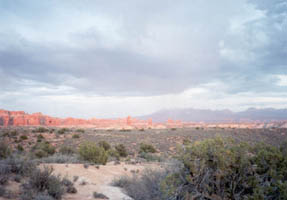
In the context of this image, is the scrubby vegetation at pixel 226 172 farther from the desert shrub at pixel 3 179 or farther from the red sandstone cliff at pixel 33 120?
the red sandstone cliff at pixel 33 120

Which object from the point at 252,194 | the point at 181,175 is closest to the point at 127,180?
the point at 181,175

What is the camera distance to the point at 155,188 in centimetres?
646

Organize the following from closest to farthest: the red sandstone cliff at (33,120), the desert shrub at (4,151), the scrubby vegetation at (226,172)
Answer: the scrubby vegetation at (226,172)
the desert shrub at (4,151)
the red sandstone cliff at (33,120)

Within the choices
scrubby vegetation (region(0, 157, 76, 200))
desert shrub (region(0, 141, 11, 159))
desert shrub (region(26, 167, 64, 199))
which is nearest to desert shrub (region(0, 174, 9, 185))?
scrubby vegetation (region(0, 157, 76, 200))

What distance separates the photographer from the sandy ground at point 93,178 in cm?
835

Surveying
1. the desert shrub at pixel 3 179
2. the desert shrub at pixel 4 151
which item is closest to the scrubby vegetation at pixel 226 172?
the desert shrub at pixel 3 179

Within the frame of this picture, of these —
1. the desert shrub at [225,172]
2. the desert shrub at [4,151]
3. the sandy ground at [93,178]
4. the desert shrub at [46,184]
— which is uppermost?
the desert shrub at [225,172]

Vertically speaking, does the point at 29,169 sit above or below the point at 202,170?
below

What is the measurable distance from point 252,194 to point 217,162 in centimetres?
85

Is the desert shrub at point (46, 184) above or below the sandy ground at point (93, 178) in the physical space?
above

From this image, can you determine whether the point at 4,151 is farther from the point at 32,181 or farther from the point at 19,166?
the point at 32,181

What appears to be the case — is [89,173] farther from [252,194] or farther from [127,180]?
[252,194]

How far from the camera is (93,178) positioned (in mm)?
11844

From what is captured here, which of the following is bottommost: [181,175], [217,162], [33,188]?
[33,188]
